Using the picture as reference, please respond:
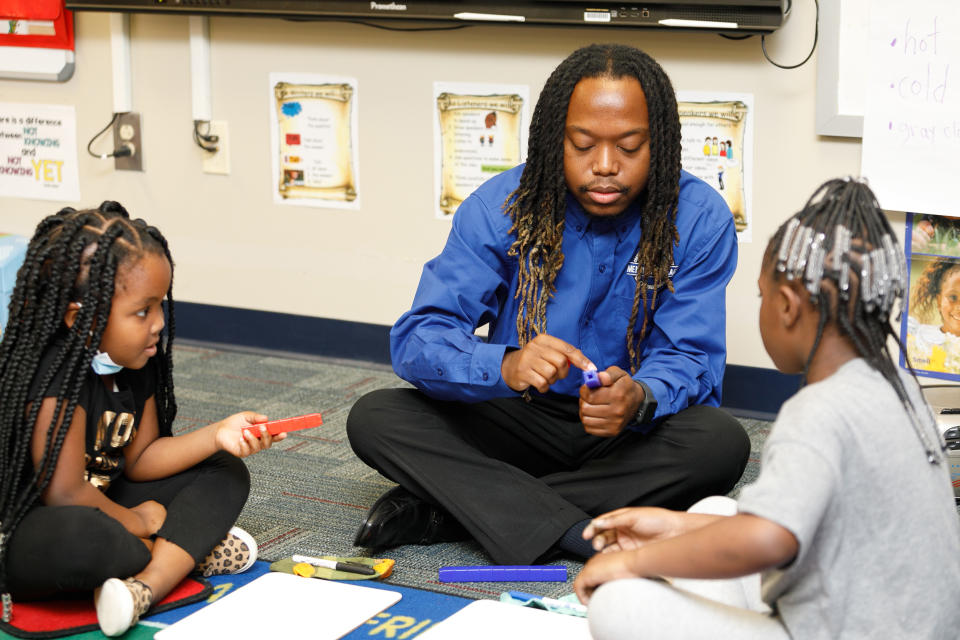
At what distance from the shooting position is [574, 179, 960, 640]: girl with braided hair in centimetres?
105

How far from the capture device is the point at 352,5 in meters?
2.66

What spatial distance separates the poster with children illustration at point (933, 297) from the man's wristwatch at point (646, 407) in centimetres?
88

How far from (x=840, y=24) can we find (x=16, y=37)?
2.21 m

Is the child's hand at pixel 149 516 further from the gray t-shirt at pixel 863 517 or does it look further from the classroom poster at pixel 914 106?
the classroom poster at pixel 914 106

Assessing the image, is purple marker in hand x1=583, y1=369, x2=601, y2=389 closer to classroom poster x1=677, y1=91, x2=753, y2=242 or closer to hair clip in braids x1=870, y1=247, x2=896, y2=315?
hair clip in braids x1=870, y1=247, x2=896, y2=315

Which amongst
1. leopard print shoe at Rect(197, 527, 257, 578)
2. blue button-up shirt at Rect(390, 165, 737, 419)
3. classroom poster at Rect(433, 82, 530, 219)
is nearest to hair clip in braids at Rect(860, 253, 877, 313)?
blue button-up shirt at Rect(390, 165, 737, 419)

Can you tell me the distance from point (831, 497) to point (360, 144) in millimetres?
2033

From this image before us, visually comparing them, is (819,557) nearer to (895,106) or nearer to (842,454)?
(842,454)

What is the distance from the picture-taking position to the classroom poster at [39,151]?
321 cm

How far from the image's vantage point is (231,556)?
1717mm

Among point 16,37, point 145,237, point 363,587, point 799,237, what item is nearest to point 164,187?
point 16,37

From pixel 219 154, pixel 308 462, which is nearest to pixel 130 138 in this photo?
pixel 219 154

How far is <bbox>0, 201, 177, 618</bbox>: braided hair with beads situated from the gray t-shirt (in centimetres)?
92

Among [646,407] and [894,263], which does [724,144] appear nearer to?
[646,407]
